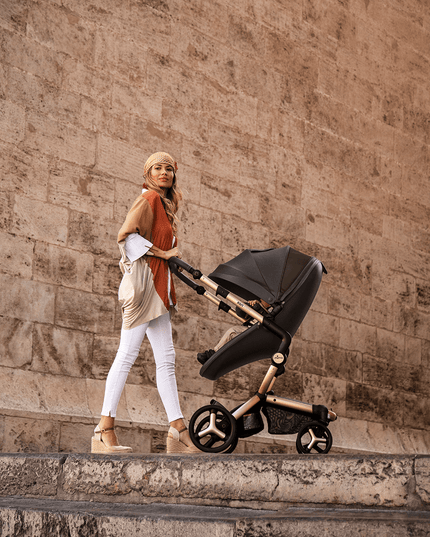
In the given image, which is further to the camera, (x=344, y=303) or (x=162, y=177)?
(x=344, y=303)

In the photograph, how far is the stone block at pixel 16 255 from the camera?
5.22 m

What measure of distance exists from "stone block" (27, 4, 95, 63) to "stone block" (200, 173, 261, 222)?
5.00 feet

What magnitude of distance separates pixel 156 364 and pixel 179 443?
0.45m

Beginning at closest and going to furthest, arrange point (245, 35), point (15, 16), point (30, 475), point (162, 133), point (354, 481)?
point (354, 481) → point (30, 475) → point (15, 16) → point (162, 133) → point (245, 35)

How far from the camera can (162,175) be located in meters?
4.36

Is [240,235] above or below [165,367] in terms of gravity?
above

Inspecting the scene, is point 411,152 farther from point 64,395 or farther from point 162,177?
point 64,395

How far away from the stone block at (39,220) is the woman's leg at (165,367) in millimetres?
1669

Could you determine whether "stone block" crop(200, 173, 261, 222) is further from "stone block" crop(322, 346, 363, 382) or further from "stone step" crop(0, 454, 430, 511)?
"stone step" crop(0, 454, 430, 511)

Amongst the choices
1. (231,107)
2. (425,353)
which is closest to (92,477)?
(231,107)

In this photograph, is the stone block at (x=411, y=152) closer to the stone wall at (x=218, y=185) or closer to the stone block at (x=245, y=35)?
the stone wall at (x=218, y=185)

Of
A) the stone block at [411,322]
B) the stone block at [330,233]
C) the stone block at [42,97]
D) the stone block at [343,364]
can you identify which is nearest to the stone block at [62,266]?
the stone block at [42,97]

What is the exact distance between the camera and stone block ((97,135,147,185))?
19.5 ft

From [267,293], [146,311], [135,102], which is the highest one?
[135,102]
